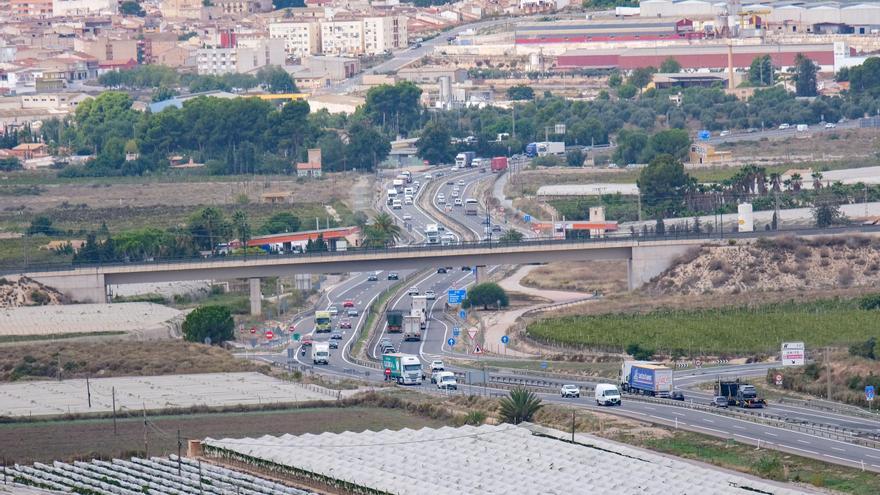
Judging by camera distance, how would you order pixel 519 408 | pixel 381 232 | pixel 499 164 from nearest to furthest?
pixel 519 408 < pixel 381 232 < pixel 499 164

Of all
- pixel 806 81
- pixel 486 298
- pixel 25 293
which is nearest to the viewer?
pixel 25 293

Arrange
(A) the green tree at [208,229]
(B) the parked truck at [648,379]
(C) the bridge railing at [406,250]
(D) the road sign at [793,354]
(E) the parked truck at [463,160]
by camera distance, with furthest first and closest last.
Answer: (E) the parked truck at [463,160]
(A) the green tree at [208,229]
(C) the bridge railing at [406,250]
(D) the road sign at [793,354]
(B) the parked truck at [648,379]

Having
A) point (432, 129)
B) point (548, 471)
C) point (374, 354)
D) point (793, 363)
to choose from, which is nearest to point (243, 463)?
point (548, 471)

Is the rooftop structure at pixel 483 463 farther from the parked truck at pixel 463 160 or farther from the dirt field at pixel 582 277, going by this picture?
the parked truck at pixel 463 160

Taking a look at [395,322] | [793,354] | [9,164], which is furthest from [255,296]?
[9,164]

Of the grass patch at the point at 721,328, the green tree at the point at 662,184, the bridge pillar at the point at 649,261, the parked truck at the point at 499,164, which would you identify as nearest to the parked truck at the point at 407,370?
the grass patch at the point at 721,328

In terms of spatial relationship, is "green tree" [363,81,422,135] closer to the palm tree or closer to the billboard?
the palm tree

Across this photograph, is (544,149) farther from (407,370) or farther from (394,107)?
(407,370)
